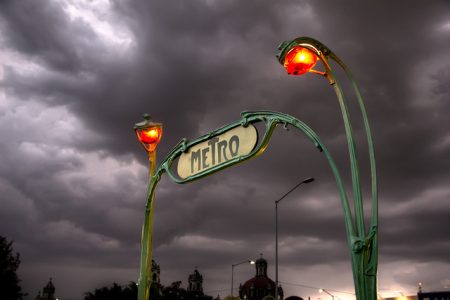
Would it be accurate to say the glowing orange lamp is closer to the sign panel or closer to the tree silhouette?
the sign panel

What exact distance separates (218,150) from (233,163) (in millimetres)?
457

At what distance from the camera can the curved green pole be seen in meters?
5.17

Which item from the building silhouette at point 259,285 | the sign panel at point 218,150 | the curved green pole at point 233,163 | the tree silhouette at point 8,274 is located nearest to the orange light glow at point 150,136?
the curved green pole at point 233,163

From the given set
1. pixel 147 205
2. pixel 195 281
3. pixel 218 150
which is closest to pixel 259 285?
pixel 195 281

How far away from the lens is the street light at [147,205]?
8297 mm

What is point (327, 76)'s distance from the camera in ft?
18.9

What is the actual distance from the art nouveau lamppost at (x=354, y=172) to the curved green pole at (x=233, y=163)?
0.21ft

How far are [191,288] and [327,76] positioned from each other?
A: 124460mm

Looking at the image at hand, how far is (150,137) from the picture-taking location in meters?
9.09

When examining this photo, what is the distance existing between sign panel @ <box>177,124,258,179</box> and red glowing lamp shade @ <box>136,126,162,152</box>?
4.23 ft

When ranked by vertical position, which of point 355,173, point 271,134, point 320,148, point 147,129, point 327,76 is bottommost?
point 355,173

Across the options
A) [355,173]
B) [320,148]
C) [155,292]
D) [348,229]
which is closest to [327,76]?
[320,148]

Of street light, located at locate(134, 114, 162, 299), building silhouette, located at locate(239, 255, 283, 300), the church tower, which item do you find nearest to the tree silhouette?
street light, located at locate(134, 114, 162, 299)

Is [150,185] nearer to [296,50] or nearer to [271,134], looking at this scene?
[271,134]
